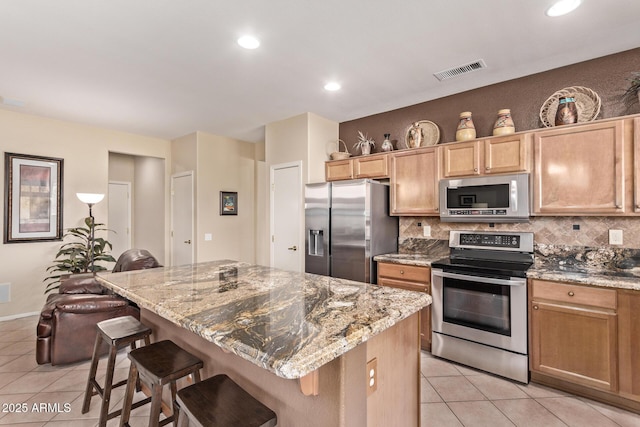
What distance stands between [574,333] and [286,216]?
316cm

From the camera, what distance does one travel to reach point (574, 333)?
91.0 inches

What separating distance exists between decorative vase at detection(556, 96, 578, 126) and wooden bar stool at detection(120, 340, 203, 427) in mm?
3235

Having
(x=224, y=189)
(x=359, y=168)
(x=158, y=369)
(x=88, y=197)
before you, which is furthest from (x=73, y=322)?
(x=359, y=168)

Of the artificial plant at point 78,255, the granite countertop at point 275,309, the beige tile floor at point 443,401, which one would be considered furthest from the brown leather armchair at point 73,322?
the artificial plant at point 78,255

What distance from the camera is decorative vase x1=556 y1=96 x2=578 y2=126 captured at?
2.63 meters

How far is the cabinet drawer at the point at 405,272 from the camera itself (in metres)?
3.05

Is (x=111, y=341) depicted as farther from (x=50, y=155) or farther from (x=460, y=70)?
(x=50, y=155)

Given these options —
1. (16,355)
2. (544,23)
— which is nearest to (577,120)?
(544,23)

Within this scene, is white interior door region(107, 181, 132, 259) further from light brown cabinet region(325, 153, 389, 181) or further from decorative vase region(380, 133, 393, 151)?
decorative vase region(380, 133, 393, 151)

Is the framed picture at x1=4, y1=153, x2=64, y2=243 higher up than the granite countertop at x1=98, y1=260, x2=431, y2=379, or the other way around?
the framed picture at x1=4, y1=153, x2=64, y2=243

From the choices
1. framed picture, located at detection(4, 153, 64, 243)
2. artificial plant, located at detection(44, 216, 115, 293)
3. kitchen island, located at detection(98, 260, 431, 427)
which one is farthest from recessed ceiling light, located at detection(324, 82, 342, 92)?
framed picture, located at detection(4, 153, 64, 243)

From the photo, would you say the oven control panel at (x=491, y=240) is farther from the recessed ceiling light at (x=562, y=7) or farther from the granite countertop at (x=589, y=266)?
the recessed ceiling light at (x=562, y=7)

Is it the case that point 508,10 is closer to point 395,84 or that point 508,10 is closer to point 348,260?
point 395,84

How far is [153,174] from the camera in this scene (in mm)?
5910
